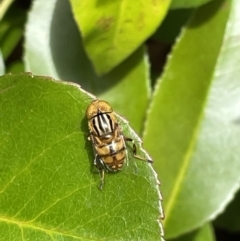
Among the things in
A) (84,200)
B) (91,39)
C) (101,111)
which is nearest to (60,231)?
(84,200)

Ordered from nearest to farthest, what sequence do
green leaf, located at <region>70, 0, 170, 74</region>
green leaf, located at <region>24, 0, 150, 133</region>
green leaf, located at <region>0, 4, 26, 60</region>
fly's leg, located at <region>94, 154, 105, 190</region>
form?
1. fly's leg, located at <region>94, 154, 105, 190</region>
2. green leaf, located at <region>70, 0, 170, 74</region>
3. green leaf, located at <region>24, 0, 150, 133</region>
4. green leaf, located at <region>0, 4, 26, 60</region>

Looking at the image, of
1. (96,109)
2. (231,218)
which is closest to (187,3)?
(96,109)

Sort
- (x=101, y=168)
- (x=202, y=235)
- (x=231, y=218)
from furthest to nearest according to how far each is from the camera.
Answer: (x=231, y=218) < (x=202, y=235) < (x=101, y=168)

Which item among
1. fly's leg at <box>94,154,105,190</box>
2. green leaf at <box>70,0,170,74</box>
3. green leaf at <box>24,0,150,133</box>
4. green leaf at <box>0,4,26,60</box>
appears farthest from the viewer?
green leaf at <box>0,4,26,60</box>

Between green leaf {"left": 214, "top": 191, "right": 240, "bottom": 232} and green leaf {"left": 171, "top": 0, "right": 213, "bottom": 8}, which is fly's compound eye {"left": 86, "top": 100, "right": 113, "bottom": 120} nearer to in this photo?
green leaf {"left": 171, "top": 0, "right": 213, "bottom": 8}

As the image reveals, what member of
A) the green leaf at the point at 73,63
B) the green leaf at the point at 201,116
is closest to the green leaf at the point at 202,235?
the green leaf at the point at 201,116

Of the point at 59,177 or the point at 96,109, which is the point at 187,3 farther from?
the point at 59,177

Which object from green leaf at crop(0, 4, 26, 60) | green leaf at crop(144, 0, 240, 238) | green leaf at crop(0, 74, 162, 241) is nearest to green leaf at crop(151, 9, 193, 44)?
green leaf at crop(144, 0, 240, 238)

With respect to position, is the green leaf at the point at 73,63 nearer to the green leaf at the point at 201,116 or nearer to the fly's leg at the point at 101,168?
the green leaf at the point at 201,116
